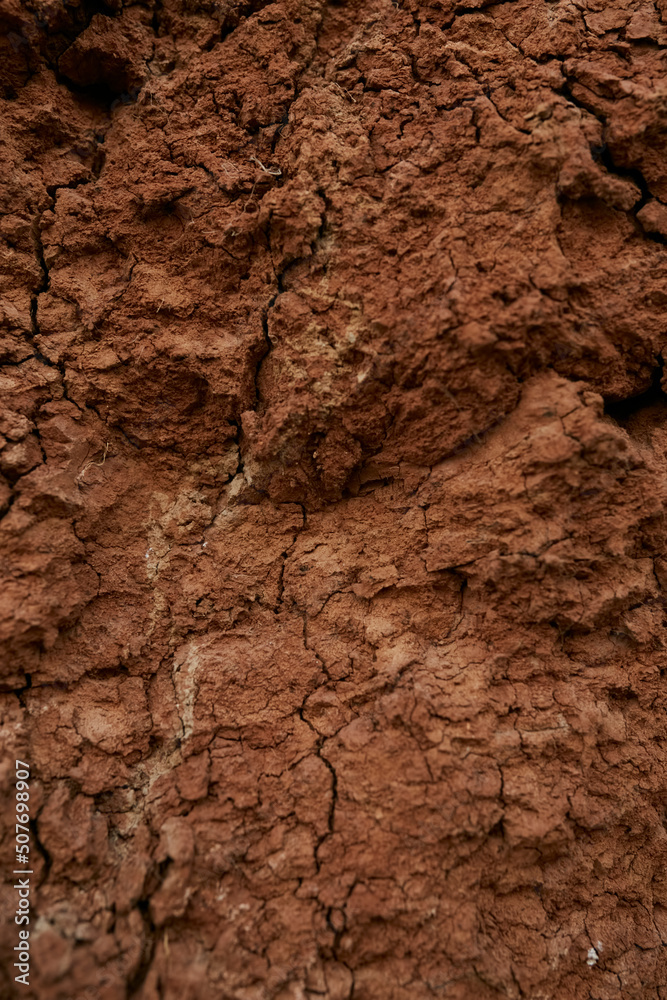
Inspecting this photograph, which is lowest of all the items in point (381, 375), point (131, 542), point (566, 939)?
point (131, 542)

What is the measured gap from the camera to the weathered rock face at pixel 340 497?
1710 mm

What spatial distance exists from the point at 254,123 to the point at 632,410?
1.79 m

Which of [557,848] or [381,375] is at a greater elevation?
[381,375]

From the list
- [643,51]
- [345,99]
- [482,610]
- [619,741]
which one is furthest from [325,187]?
[619,741]

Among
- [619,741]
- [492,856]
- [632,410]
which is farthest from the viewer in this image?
[632,410]

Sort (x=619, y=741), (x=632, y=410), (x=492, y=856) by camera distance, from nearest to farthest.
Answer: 1. (x=492, y=856)
2. (x=619, y=741)
3. (x=632, y=410)

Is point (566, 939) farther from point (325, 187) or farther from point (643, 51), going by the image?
point (643, 51)

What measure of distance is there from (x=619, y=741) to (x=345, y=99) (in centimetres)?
250

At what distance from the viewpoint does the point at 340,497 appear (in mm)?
2115

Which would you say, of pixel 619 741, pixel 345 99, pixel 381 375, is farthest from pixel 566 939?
pixel 345 99

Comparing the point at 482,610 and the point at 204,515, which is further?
the point at 204,515

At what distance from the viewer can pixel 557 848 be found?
1.81 m

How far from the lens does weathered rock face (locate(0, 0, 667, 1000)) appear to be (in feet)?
5.61

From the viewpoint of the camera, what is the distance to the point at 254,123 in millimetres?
2150
